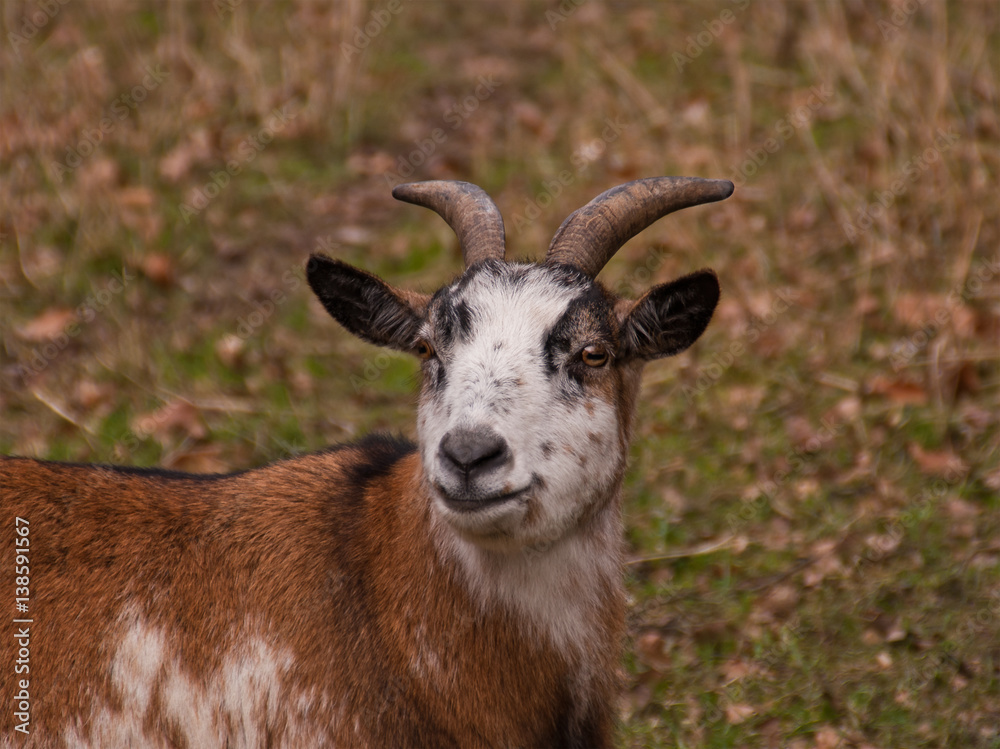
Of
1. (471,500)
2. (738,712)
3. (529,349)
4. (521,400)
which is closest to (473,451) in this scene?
(471,500)

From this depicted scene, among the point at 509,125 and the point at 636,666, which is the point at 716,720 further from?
the point at 509,125

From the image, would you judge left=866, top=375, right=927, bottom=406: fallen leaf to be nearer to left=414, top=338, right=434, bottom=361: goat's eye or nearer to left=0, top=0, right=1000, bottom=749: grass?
→ left=0, top=0, right=1000, bottom=749: grass

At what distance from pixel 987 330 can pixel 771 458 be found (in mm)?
1696

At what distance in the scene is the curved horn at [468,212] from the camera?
14.6 ft

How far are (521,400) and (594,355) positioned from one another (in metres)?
0.43

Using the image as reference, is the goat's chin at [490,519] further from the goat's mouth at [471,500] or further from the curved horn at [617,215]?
the curved horn at [617,215]

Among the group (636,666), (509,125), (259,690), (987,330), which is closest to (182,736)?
(259,690)

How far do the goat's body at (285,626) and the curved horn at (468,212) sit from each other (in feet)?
3.37

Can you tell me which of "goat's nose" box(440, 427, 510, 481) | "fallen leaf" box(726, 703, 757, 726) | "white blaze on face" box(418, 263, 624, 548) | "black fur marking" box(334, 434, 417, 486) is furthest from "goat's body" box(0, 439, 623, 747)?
"fallen leaf" box(726, 703, 757, 726)

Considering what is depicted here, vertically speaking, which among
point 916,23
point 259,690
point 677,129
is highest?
point 916,23

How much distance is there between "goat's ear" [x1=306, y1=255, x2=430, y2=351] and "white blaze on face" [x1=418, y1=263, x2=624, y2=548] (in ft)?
0.75

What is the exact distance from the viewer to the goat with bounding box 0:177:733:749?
12.6 ft

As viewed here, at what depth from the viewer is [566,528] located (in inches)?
154

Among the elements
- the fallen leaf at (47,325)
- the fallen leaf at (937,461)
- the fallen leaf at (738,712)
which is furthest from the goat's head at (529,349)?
the fallen leaf at (47,325)
